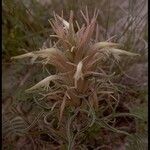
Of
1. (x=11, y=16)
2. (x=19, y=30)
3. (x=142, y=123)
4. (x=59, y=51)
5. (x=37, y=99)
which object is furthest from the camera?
(x=19, y=30)

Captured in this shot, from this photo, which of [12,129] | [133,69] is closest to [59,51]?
[12,129]

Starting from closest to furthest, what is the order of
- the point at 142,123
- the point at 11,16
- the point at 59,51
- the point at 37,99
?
1. the point at 59,51
2. the point at 37,99
3. the point at 142,123
4. the point at 11,16

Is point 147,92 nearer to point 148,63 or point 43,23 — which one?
point 148,63

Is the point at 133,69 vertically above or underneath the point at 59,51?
underneath

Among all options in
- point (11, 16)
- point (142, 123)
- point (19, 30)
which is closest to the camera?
point (142, 123)

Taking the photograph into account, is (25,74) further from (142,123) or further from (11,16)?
(142,123)

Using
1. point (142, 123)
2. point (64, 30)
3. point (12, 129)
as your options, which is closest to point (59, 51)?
point (64, 30)

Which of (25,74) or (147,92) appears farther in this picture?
(25,74)

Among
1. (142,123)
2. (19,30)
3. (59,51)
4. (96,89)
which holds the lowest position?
(142,123)

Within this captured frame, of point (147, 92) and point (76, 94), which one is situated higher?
point (76, 94)
